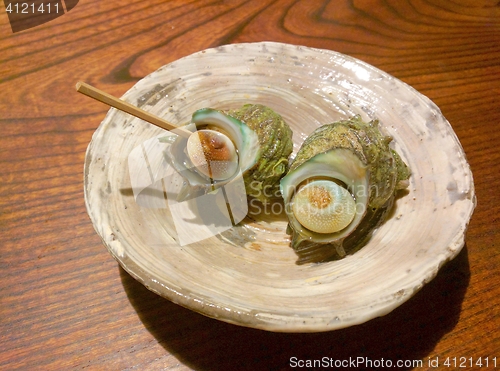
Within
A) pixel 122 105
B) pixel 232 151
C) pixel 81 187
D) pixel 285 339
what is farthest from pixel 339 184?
pixel 81 187

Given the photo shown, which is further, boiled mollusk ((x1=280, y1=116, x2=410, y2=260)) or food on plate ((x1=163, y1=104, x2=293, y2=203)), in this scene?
food on plate ((x1=163, y1=104, x2=293, y2=203))

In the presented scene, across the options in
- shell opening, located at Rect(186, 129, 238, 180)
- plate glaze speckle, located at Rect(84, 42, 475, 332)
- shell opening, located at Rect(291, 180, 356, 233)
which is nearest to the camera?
plate glaze speckle, located at Rect(84, 42, 475, 332)

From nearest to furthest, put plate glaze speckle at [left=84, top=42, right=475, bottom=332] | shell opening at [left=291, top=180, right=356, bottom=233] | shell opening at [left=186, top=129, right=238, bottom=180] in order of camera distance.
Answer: plate glaze speckle at [left=84, top=42, right=475, bottom=332] < shell opening at [left=291, top=180, right=356, bottom=233] < shell opening at [left=186, top=129, right=238, bottom=180]

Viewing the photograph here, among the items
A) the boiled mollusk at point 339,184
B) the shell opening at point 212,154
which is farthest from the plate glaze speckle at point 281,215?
the shell opening at point 212,154

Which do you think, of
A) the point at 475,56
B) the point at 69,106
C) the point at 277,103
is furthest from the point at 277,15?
the point at 69,106

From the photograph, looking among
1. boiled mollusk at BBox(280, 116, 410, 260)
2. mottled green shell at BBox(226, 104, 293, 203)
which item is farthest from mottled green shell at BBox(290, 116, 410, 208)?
mottled green shell at BBox(226, 104, 293, 203)

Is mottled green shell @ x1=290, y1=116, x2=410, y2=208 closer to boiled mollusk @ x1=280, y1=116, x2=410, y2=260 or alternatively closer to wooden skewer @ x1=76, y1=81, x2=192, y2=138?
boiled mollusk @ x1=280, y1=116, x2=410, y2=260
